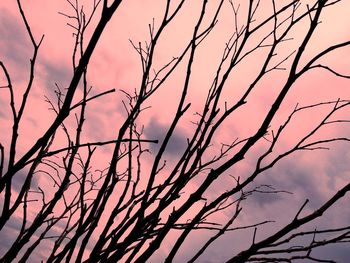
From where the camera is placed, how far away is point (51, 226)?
2.94 metres

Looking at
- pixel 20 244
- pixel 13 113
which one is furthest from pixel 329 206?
pixel 20 244

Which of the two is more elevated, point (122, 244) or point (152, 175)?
point (152, 175)

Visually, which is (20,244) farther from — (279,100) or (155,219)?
(279,100)

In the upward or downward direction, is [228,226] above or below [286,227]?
above

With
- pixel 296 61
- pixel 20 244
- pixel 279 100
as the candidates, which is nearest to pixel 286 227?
pixel 279 100

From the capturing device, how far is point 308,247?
143 centimetres

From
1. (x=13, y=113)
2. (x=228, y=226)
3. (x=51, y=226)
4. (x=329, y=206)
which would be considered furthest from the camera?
(x=51, y=226)

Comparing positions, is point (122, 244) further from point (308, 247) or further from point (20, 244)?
point (308, 247)

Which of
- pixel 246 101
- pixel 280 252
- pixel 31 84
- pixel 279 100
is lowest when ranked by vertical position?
pixel 280 252

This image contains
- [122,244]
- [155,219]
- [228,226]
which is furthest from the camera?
[228,226]

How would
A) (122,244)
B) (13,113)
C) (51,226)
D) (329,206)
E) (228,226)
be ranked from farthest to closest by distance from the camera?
1. (51,226)
2. (228,226)
3. (122,244)
4. (13,113)
5. (329,206)

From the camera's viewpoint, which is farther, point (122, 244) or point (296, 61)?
point (122, 244)

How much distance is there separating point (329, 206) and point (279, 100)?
37 cm

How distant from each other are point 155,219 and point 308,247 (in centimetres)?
60
